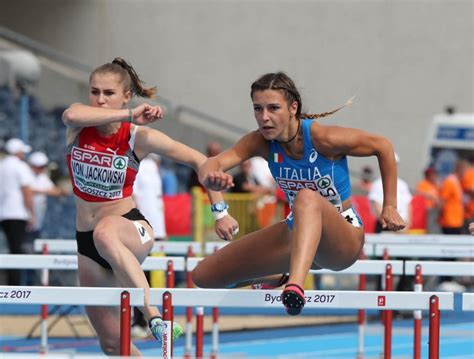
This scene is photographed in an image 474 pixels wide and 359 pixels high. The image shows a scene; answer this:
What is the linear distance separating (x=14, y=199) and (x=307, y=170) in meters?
7.71

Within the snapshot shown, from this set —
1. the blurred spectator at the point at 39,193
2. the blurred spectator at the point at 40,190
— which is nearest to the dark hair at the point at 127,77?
the blurred spectator at the point at 39,193

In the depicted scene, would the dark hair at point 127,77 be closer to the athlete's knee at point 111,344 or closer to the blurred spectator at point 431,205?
the athlete's knee at point 111,344

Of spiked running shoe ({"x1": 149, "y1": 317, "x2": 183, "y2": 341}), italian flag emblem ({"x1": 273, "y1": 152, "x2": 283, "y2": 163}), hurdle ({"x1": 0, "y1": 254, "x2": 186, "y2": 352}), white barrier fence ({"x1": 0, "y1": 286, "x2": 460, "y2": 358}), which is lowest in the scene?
spiked running shoe ({"x1": 149, "y1": 317, "x2": 183, "y2": 341})

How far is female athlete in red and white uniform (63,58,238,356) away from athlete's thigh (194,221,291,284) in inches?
9.0

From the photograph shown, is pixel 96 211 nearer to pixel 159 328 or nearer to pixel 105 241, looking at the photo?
pixel 105 241

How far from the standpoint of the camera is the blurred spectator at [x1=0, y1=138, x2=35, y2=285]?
13.5 meters

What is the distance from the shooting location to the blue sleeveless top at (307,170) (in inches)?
251

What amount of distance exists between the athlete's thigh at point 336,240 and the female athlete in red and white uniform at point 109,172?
0.51 metres

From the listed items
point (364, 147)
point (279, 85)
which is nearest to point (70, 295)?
point (279, 85)

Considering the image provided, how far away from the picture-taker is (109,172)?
652 cm

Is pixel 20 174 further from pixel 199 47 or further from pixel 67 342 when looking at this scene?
pixel 199 47

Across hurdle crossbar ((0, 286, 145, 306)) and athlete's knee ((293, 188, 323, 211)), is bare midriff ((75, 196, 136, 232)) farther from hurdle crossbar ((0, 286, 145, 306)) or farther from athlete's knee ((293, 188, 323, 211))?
athlete's knee ((293, 188, 323, 211))

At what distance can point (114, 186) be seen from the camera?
657 centimetres

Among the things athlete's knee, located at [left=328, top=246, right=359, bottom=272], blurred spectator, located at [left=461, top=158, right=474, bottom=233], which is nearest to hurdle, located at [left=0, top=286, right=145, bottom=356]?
athlete's knee, located at [left=328, top=246, right=359, bottom=272]
